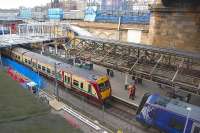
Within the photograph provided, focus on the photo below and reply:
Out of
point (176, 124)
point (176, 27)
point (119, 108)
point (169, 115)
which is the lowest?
point (119, 108)

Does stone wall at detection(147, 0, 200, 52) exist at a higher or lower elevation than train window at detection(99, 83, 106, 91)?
higher

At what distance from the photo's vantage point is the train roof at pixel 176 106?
1792cm

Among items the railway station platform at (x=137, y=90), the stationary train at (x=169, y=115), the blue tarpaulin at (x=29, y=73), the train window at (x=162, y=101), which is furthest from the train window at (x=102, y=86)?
the blue tarpaulin at (x=29, y=73)

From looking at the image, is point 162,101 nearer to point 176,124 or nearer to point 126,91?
point 176,124

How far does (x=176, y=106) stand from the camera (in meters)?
18.9

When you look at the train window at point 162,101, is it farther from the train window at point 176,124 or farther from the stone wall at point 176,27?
the stone wall at point 176,27

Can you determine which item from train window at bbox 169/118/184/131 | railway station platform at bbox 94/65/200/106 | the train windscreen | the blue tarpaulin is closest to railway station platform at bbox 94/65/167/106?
railway station platform at bbox 94/65/200/106

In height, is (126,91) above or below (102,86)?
below

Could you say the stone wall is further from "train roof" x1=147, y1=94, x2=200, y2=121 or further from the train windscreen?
"train roof" x1=147, y1=94, x2=200, y2=121

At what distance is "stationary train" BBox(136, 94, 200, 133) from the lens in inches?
687

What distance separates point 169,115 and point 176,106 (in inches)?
32.8

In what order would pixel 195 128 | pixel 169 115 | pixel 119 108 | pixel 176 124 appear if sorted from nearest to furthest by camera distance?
pixel 195 128
pixel 176 124
pixel 169 115
pixel 119 108

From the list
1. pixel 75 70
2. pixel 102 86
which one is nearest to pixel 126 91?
pixel 102 86

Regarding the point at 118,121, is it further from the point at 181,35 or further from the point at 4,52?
the point at 4,52
